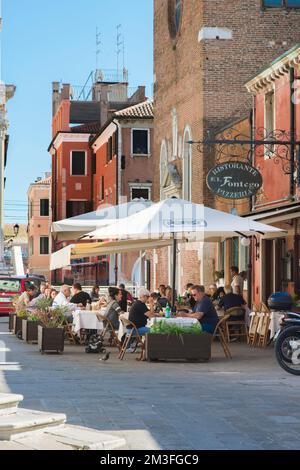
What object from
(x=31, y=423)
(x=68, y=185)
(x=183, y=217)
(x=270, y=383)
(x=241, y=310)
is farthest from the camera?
(x=68, y=185)

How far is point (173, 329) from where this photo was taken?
57.7 ft

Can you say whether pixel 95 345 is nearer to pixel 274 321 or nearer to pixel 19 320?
pixel 274 321

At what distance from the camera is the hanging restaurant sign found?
74.8 ft

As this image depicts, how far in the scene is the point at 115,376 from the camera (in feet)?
49.3

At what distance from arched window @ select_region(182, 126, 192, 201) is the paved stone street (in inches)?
658

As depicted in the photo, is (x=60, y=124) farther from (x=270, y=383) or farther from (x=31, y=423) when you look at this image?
(x=31, y=423)

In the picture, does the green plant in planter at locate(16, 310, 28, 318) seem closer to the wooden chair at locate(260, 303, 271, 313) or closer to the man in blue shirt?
the wooden chair at locate(260, 303, 271, 313)

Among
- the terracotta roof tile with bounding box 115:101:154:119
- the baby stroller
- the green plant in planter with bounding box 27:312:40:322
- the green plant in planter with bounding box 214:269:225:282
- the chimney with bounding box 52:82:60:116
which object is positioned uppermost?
the chimney with bounding box 52:82:60:116

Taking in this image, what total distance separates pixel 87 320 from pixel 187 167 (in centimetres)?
1544

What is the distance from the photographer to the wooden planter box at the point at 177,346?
57.7 ft

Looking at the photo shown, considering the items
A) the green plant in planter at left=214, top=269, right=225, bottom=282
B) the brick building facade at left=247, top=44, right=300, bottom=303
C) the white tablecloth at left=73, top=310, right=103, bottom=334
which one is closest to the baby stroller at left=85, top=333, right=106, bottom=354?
the white tablecloth at left=73, top=310, right=103, bottom=334

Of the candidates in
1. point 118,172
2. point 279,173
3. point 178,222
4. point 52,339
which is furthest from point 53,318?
point 118,172
